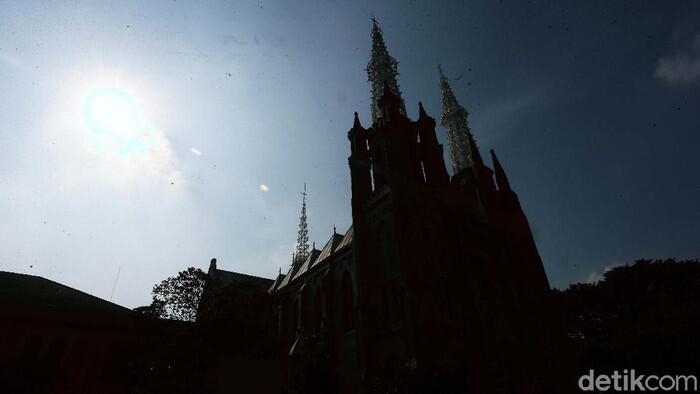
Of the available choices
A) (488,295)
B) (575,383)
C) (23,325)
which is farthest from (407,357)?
(23,325)

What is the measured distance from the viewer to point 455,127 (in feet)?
161

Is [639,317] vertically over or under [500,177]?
under

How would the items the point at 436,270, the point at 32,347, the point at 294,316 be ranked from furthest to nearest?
the point at 294,316 < the point at 32,347 < the point at 436,270

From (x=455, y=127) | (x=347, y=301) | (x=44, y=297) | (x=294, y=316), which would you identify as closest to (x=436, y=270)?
(x=347, y=301)

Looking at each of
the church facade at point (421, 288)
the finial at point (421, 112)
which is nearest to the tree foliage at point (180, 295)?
the church facade at point (421, 288)

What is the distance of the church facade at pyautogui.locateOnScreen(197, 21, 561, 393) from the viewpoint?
810 inches

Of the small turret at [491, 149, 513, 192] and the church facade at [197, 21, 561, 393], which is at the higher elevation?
the small turret at [491, 149, 513, 192]

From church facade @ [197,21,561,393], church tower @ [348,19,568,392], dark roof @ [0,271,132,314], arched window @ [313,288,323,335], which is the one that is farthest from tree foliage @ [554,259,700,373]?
→ dark roof @ [0,271,132,314]

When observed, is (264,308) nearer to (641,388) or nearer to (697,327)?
(641,388)

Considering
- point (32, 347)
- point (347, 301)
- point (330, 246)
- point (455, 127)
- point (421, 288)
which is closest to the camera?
point (421, 288)

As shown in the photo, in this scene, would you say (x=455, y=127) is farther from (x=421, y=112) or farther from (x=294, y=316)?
(x=294, y=316)

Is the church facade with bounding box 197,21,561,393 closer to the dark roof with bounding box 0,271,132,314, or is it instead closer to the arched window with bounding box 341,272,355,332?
the arched window with bounding box 341,272,355,332

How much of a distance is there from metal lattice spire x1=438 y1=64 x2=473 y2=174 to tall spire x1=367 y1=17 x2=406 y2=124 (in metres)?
11.8

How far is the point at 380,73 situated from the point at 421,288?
24.9m
